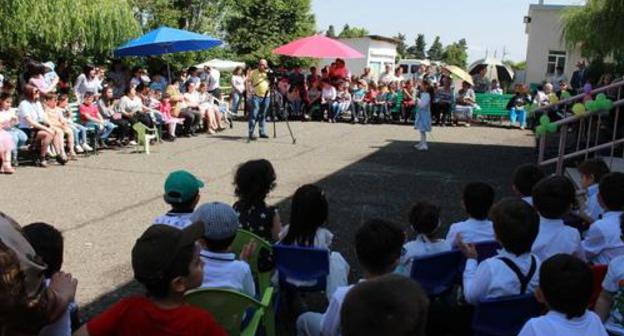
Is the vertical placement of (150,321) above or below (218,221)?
below

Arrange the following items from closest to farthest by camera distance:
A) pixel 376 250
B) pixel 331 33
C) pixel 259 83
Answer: pixel 376 250 < pixel 259 83 < pixel 331 33

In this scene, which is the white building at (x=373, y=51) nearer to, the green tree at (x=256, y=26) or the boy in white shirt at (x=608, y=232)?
the green tree at (x=256, y=26)

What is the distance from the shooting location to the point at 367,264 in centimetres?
325

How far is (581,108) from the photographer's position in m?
7.74

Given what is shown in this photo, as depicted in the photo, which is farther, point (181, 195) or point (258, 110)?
point (258, 110)

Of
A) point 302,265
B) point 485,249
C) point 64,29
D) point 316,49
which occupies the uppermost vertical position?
point 64,29

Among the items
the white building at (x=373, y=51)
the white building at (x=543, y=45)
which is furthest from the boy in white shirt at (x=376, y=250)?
the white building at (x=373, y=51)

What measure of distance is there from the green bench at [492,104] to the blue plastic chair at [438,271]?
52.9 ft

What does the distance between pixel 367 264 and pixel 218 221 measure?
838 millimetres

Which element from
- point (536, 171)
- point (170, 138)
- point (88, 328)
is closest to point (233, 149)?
point (170, 138)

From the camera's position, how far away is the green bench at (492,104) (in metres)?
19.4

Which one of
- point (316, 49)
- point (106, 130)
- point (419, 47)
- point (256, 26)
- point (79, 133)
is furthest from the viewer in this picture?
point (419, 47)

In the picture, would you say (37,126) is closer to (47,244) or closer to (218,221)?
(218,221)

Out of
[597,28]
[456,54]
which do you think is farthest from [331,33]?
[597,28]
